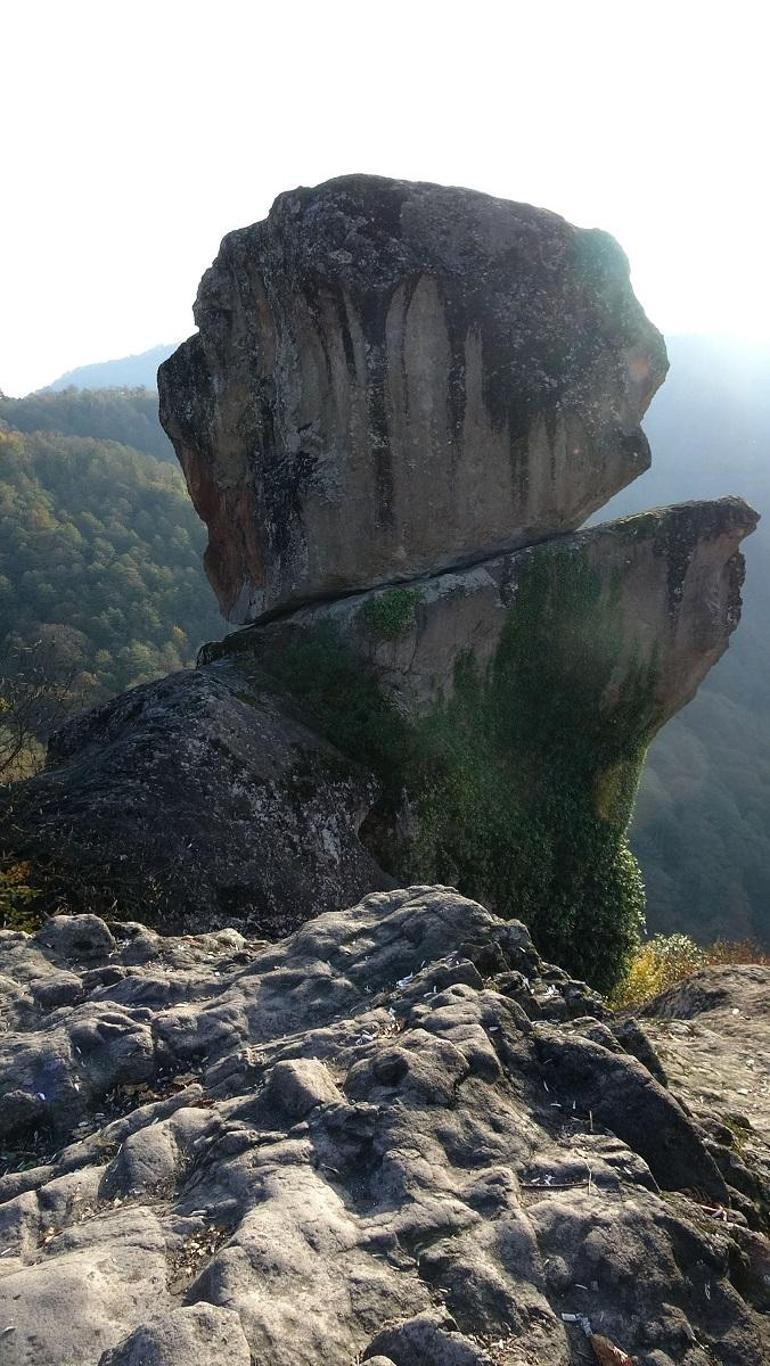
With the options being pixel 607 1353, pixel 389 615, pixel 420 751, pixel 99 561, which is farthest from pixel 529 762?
pixel 99 561

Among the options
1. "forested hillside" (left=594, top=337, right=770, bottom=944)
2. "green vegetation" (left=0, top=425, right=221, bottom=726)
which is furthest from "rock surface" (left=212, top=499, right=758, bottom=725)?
"forested hillside" (left=594, top=337, right=770, bottom=944)

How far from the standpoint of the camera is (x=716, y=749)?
189ft

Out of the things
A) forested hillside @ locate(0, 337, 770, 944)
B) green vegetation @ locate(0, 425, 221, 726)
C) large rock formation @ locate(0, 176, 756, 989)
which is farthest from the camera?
forested hillside @ locate(0, 337, 770, 944)

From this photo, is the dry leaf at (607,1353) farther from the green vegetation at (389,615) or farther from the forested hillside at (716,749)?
the forested hillside at (716,749)

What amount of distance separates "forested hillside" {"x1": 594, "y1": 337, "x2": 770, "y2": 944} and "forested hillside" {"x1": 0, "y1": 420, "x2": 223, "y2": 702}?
76.7ft

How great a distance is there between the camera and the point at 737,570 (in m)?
12.2

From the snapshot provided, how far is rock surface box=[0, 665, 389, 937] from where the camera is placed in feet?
23.5

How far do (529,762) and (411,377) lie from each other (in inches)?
168

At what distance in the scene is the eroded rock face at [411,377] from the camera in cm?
1023

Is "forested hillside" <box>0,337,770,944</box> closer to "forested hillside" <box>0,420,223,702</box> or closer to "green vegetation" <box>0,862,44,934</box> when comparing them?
"forested hillside" <box>0,420,223,702</box>

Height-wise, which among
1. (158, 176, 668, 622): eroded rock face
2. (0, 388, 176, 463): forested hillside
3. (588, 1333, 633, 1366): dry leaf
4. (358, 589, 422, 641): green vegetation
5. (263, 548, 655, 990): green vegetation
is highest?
(0, 388, 176, 463): forested hillside

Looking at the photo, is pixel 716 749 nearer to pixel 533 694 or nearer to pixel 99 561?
pixel 99 561

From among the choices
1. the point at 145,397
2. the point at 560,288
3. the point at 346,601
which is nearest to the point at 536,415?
the point at 560,288

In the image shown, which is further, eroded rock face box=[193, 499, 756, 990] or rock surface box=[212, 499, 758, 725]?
rock surface box=[212, 499, 758, 725]
